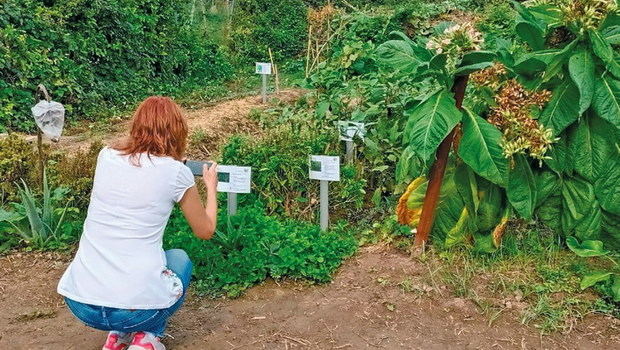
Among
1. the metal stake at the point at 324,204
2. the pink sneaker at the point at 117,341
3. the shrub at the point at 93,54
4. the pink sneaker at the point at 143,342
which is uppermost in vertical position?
the shrub at the point at 93,54

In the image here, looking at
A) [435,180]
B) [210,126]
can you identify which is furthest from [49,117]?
[210,126]

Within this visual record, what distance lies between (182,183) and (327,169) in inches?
64.8

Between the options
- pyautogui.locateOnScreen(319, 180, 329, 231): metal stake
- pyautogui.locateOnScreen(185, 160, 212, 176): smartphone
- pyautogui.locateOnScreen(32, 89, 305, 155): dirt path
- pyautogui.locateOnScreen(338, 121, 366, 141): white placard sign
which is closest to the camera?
pyautogui.locateOnScreen(185, 160, 212, 176): smartphone

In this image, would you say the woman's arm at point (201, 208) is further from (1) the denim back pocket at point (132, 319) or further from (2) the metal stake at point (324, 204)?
(2) the metal stake at point (324, 204)

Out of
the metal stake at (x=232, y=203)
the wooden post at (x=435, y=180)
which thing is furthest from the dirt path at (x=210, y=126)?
the wooden post at (x=435, y=180)

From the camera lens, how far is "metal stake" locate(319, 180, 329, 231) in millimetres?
4379

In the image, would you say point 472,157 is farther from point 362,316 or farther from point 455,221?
point 362,316

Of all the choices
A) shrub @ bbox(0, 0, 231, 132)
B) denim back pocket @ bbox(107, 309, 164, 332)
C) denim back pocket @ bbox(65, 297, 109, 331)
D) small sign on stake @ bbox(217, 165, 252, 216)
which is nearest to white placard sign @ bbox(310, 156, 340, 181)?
small sign on stake @ bbox(217, 165, 252, 216)

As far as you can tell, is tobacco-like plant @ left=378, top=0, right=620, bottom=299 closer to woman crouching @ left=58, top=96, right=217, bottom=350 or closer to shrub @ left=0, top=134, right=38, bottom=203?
woman crouching @ left=58, top=96, right=217, bottom=350

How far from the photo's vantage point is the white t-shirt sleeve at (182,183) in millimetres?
2830

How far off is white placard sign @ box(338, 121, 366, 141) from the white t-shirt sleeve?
2298 millimetres

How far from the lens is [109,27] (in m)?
9.13

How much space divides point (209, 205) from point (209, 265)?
1.02 metres

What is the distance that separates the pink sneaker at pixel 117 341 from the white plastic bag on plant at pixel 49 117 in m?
2.07
